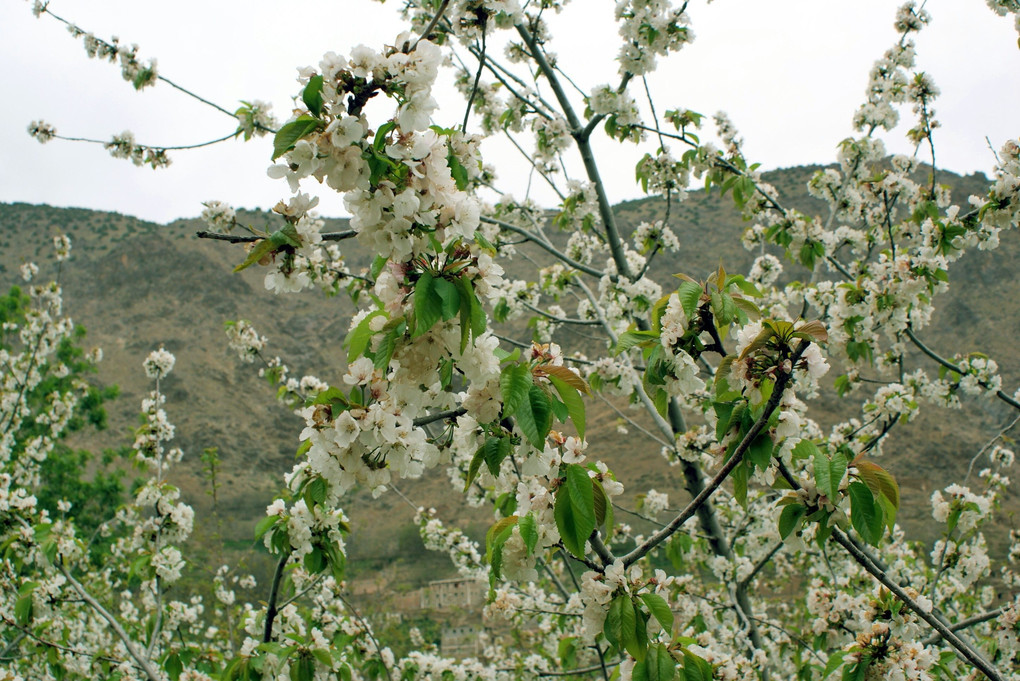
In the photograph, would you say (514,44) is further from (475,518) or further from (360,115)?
(475,518)

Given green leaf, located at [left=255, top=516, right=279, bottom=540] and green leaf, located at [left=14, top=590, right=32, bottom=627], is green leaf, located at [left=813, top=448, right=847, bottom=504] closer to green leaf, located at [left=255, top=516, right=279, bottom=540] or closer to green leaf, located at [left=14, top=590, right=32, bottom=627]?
green leaf, located at [left=255, top=516, right=279, bottom=540]

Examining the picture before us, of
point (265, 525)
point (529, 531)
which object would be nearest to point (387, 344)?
point (529, 531)

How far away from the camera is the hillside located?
19.3m

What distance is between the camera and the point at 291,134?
1.00m

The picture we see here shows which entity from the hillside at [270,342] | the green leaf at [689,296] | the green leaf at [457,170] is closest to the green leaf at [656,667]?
the green leaf at [689,296]

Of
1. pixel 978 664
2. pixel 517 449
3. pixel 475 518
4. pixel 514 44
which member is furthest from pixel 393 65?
pixel 475 518

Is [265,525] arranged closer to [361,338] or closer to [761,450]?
[361,338]

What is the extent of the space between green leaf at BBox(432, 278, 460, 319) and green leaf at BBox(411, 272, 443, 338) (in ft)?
0.04

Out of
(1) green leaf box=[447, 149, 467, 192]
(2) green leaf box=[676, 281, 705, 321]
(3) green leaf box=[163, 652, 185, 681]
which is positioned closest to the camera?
(1) green leaf box=[447, 149, 467, 192]

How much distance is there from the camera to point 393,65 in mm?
1019

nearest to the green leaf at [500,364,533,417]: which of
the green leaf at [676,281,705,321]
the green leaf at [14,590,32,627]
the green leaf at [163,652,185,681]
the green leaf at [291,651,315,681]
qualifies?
the green leaf at [676,281,705,321]

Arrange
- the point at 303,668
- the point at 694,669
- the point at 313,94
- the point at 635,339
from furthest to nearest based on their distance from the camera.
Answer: the point at 303,668
the point at 635,339
the point at 694,669
the point at 313,94

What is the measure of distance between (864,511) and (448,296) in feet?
3.72

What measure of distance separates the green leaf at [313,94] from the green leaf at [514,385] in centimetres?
61
